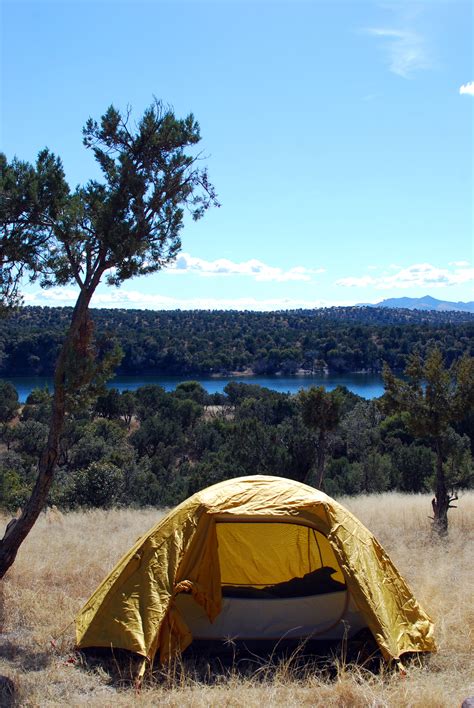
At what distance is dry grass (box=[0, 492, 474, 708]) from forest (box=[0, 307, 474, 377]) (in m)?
48.8

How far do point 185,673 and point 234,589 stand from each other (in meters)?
1.29

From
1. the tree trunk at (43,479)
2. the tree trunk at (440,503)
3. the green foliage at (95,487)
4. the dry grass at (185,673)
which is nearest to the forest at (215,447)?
the green foliage at (95,487)

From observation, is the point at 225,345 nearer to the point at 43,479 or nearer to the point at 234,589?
the point at 43,479

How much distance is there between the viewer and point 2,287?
784 centimetres

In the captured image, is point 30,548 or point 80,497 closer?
point 30,548

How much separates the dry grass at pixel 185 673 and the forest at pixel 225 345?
48.8 meters

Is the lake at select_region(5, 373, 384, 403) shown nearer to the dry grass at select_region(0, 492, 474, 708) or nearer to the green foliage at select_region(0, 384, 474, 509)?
the green foliage at select_region(0, 384, 474, 509)

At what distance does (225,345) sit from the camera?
84.1m

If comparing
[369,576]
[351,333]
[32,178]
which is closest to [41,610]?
[369,576]

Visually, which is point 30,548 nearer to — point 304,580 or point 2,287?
point 2,287

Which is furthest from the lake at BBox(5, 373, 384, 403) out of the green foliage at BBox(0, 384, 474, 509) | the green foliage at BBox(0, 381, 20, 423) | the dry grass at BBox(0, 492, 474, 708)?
the dry grass at BBox(0, 492, 474, 708)

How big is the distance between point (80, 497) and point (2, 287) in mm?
10423

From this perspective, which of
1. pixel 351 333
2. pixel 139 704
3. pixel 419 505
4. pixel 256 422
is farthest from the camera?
pixel 351 333

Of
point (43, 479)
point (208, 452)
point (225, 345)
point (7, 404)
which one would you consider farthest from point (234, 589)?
point (225, 345)
